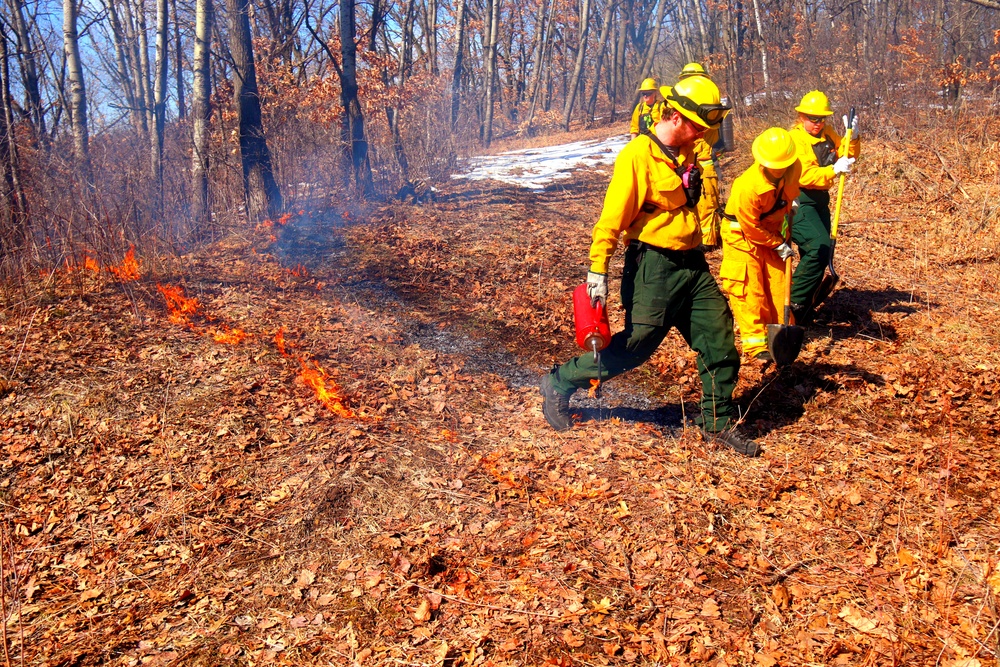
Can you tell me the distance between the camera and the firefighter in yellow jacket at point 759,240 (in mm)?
4836

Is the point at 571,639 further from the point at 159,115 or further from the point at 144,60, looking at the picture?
the point at 144,60

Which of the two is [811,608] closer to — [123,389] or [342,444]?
[342,444]

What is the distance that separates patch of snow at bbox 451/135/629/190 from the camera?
48.1ft

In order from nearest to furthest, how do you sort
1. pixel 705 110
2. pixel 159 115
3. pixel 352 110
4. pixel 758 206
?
pixel 705 110 → pixel 758 206 → pixel 352 110 → pixel 159 115

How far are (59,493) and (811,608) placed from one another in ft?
14.3

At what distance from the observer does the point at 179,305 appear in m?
6.39

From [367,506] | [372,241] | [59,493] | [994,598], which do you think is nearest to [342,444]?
[367,506]

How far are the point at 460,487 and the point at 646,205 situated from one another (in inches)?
81.2

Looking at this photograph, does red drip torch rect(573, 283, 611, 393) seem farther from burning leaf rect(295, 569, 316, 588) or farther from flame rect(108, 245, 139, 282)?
flame rect(108, 245, 139, 282)

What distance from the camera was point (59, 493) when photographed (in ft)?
13.6

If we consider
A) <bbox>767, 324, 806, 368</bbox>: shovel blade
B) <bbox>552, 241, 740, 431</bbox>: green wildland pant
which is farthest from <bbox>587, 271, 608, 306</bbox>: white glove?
<bbox>767, 324, 806, 368</bbox>: shovel blade

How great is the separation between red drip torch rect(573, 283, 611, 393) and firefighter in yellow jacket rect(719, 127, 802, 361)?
1784 mm

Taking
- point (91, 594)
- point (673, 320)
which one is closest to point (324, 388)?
point (91, 594)

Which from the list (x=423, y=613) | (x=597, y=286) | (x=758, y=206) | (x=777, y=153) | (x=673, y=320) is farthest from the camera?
(x=758, y=206)
